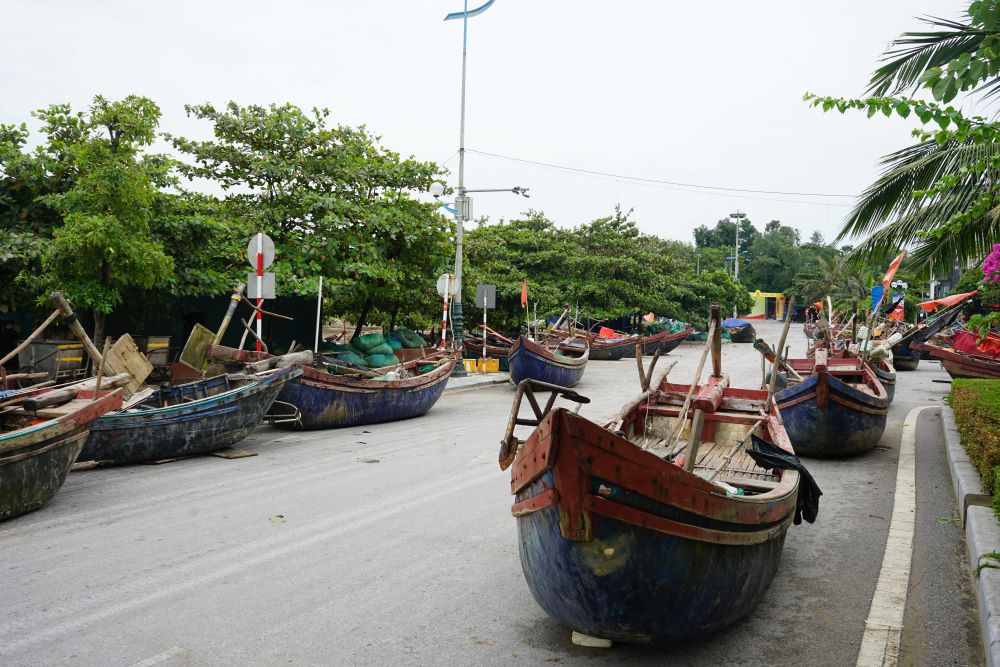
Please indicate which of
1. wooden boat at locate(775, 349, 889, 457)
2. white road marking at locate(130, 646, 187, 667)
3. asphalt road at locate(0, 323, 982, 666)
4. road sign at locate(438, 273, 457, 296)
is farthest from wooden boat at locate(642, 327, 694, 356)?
white road marking at locate(130, 646, 187, 667)

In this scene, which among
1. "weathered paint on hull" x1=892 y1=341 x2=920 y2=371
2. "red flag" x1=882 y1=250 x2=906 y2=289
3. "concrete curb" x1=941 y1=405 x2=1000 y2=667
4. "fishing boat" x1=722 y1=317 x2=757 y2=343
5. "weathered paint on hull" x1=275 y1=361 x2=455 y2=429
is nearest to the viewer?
"concrete curb" x1=941 y1=405 x2=1000 y2=667

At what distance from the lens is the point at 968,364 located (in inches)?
694

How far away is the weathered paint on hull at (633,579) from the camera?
3391 mm

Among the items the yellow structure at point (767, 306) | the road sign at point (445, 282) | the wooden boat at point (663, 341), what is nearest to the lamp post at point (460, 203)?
the road sign at point (445, 282)

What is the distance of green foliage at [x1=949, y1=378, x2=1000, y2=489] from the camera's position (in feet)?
20.2

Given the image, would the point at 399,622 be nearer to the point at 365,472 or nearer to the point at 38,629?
the point at 38,629

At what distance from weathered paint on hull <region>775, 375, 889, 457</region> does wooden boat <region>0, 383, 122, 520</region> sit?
7.81 m

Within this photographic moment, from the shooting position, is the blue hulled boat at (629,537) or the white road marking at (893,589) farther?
the white road marking at (893,589)

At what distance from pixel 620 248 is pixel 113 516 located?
30203 mm

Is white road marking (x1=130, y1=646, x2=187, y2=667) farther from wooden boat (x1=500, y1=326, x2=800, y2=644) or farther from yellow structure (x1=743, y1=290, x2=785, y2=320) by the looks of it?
yellow structure (x1=743, y1=290, x2=785, y2=320)

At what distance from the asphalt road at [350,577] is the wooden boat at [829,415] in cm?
66

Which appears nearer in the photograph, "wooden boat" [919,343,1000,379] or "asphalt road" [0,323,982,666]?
"asphalt road" [0,323,982,666]

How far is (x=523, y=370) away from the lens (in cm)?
1688

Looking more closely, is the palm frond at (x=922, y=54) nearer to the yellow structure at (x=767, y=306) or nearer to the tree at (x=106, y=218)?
the tree at (x=106, y=218)
